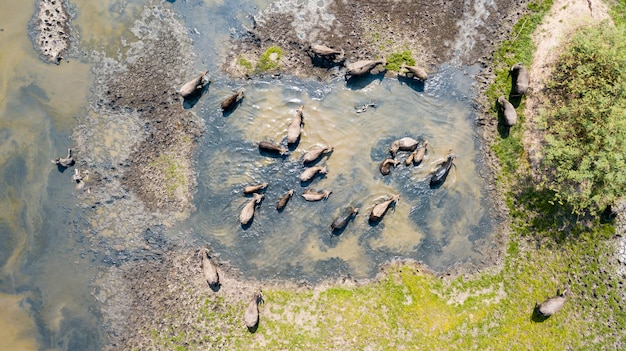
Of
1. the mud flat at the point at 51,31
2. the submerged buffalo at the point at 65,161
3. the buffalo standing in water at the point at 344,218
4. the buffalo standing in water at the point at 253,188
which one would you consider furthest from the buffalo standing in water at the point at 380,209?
the mud flat at the point at 51,31

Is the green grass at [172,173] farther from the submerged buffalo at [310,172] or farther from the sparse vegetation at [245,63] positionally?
the submerged buffalo at [310,172]

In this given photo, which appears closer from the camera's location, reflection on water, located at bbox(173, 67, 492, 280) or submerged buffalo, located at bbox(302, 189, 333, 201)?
submerged buffalo, located at bbox(302, 189, 333, 201)

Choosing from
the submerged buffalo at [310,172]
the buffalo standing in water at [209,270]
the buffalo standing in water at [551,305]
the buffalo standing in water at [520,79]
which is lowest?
the buffalo standing in water at [209,270]

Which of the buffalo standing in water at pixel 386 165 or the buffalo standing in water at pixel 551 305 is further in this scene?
the buffalo standing in water at pixel 386 165

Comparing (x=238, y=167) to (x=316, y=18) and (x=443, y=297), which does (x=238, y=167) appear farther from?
(x=443, y=297)

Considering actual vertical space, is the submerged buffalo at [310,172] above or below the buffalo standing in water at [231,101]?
below

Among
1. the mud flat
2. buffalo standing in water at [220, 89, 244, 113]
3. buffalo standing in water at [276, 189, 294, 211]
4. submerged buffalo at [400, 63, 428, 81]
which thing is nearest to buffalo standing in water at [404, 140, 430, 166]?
submerged buffalo at [400, 63, 428, 81]

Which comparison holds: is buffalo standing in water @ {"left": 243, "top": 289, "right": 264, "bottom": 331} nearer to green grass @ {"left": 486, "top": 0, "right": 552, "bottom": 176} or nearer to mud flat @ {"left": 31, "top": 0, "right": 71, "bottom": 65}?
green grass @ {"left": 486, "top": 0, "right": 552, "bottom": 176}
